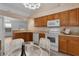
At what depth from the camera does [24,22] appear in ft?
4.14

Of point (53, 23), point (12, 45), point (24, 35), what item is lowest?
point (12, 45)

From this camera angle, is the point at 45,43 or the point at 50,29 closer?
the point at 45,43

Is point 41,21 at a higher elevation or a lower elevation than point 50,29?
higher

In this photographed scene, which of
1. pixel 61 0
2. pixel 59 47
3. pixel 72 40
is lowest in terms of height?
pixel 59 47

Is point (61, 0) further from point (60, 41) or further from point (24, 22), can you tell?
point (60, 41)

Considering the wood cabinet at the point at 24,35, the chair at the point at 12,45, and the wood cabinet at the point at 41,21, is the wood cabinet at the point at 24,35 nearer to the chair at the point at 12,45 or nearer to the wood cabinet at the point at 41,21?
the chair at the point at 12,45

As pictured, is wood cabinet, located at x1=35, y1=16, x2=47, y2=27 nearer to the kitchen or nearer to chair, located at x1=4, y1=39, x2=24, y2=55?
the kitchen

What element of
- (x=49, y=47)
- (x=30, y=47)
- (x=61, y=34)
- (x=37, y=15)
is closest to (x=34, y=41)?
(x=30, y=47)

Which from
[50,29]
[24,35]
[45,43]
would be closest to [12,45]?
[24,35]

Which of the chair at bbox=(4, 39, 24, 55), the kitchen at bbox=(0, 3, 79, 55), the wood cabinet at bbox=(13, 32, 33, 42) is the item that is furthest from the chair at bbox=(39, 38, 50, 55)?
the chair at bbox=(4, 39, 24, 55)

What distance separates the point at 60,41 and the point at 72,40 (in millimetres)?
208

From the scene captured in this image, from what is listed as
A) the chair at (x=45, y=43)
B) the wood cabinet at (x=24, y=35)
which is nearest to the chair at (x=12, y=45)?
the wood cabinet at (x=24, y=35)

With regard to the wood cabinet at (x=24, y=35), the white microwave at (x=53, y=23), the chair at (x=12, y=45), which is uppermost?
the white microwave at (x=53, y=23)

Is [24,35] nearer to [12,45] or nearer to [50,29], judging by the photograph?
[12,45]
